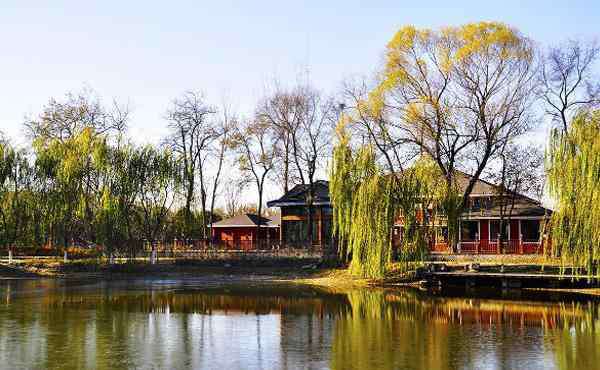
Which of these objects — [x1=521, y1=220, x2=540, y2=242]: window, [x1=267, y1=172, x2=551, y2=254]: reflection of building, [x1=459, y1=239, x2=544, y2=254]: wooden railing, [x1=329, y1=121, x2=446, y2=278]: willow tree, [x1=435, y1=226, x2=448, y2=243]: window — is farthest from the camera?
[x1=521, y1=220, x2=540, y2=242]: window

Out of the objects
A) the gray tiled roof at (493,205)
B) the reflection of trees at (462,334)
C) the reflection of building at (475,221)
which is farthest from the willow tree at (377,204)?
the gray tiled roof at (493,205)

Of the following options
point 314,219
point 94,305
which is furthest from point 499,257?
point 94,305

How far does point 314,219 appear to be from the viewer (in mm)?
52875

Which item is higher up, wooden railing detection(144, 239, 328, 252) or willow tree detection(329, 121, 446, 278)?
willow tree detection(329, 121, 446, 278)

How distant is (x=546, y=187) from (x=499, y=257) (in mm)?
8548

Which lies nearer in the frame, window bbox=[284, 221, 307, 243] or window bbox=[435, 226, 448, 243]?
window bbox=[435, 226, 448, 243]

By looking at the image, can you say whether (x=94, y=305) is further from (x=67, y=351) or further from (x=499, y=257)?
(x=499, y=257)

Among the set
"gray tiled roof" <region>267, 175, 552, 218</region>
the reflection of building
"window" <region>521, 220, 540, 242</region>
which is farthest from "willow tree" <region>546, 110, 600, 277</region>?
"window" <region>521, 220, 540, 242</region>

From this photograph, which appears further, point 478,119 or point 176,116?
point 176,116

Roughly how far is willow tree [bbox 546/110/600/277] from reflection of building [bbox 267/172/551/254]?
26.5 ft

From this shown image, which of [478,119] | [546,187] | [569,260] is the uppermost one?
[478,119]

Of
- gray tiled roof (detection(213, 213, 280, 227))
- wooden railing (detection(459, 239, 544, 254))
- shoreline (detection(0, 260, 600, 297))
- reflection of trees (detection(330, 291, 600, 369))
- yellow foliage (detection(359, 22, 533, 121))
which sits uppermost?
yellow foliage (detection(359, 22, 533, 121))

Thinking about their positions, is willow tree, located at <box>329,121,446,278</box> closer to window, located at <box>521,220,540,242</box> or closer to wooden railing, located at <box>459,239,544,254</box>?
wooden railing, located at <box>459,239,544,254</box>

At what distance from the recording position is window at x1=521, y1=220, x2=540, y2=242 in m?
45.9
